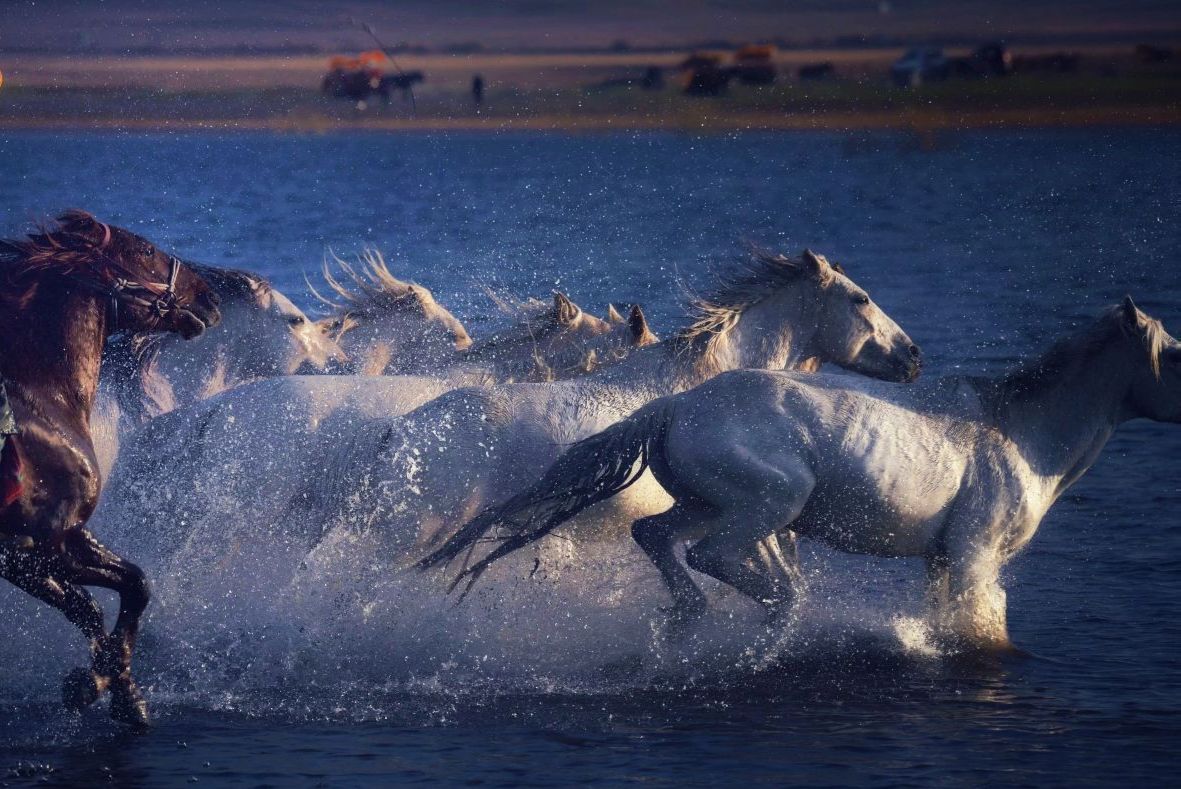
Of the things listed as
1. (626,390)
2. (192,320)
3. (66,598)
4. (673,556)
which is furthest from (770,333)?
(66,598)

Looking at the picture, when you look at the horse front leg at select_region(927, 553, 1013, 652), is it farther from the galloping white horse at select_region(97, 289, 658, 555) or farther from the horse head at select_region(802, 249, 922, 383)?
the galloping white horse at select_region(97, 289, 658, 555)

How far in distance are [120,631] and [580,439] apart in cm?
213

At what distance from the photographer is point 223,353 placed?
888 centimetres

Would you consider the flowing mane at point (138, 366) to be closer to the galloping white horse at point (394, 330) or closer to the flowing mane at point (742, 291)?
the galloping white horse at point (394, 330)

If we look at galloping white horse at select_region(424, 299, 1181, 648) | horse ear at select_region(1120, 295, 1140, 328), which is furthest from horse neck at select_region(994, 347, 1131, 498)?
horse ear at select_region(1120, 295, 1140, 328)

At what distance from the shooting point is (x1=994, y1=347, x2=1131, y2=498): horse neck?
7141 millimetres

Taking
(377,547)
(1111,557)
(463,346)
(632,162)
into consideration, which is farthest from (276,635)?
(632,162)

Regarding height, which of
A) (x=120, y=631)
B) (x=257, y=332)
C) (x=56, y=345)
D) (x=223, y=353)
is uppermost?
(x=56, y=345)

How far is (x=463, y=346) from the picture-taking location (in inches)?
357

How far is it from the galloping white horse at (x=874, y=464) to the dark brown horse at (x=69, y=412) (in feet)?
4.76

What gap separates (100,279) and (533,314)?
2.75 m

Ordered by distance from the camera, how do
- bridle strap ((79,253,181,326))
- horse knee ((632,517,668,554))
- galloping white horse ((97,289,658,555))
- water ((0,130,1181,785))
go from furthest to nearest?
galloping white horse ((97,289,658,555)), horse knee ((632,517,668,554)), bridle strap ((79,253,181,326)), water ((0,130,1181,785))

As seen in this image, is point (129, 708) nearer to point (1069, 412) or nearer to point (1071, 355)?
point (1069, 412)

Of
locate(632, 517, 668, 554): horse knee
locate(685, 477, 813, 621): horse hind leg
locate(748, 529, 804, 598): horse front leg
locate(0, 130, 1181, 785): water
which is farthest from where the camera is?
locate(748, 529, 804, 598): horse front leg
